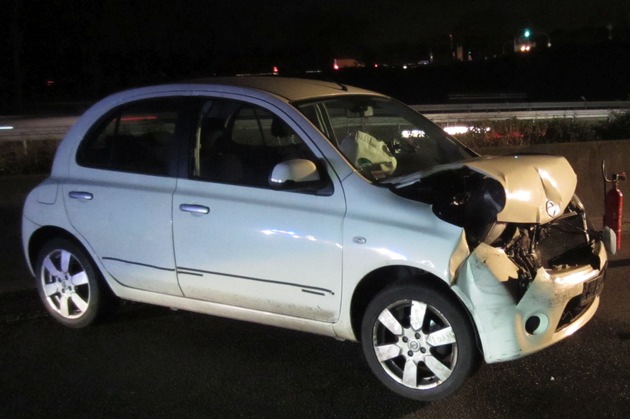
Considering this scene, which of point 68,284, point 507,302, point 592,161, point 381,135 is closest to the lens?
point 507,302

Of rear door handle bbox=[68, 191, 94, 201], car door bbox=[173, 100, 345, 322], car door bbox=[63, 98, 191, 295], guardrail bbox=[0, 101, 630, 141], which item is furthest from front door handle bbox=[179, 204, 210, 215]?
guardrail bbox=[0, 101, 630, 141]

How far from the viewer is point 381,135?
5.54m

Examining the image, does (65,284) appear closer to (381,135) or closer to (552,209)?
(381,135)

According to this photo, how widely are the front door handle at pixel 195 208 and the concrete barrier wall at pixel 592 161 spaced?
15.6ft

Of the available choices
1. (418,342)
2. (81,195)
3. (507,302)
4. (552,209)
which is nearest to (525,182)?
(552,209)

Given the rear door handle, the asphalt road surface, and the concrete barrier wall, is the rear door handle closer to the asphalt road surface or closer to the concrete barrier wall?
the asphalt road surface

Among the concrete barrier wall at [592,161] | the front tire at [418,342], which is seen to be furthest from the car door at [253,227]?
the concrete barrier wall at [592,161]

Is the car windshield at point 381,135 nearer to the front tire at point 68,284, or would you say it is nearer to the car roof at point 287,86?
the car roof at point 287,86

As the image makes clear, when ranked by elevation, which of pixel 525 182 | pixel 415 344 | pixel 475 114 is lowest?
pixel 415 344

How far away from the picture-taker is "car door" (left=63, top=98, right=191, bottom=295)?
476cm

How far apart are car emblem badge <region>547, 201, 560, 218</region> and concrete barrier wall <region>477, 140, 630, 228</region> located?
14.0 ft

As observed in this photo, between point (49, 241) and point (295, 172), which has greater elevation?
point (295, 172)

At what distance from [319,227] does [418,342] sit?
87 centimetres

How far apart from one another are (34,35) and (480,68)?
3195 centimetres
